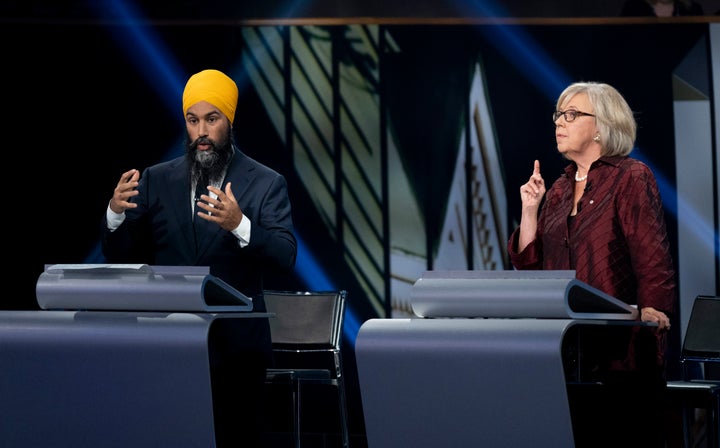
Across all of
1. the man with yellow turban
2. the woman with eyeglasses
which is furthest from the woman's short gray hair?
the man with yellow turban

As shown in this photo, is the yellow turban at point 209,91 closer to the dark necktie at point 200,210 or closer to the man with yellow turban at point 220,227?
the man with yellow turban at point 220,227

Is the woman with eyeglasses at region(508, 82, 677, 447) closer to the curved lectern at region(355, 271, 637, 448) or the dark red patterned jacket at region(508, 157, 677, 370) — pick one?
the dark red patterned jacket at region(508, 157, 677, 370)

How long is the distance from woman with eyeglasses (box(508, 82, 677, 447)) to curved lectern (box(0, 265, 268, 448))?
88 centimetres

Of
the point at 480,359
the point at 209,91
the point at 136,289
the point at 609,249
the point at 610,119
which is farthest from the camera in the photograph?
the point at 209,91

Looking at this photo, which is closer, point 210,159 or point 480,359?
point 480,359

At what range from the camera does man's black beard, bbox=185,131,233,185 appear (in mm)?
3154

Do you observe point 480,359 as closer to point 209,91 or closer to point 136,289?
point 136,289

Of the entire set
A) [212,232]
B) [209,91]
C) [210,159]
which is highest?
[209,91]

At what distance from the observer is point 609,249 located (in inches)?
115

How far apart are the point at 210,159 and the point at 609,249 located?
1.21m

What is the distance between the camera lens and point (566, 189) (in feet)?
10.2

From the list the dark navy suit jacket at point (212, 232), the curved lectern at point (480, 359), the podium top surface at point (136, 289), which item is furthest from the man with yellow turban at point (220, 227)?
the curved lectern at point (480, 359)

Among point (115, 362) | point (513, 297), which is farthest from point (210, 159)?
point (513, 297)

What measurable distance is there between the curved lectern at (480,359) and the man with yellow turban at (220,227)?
17.1 inches
